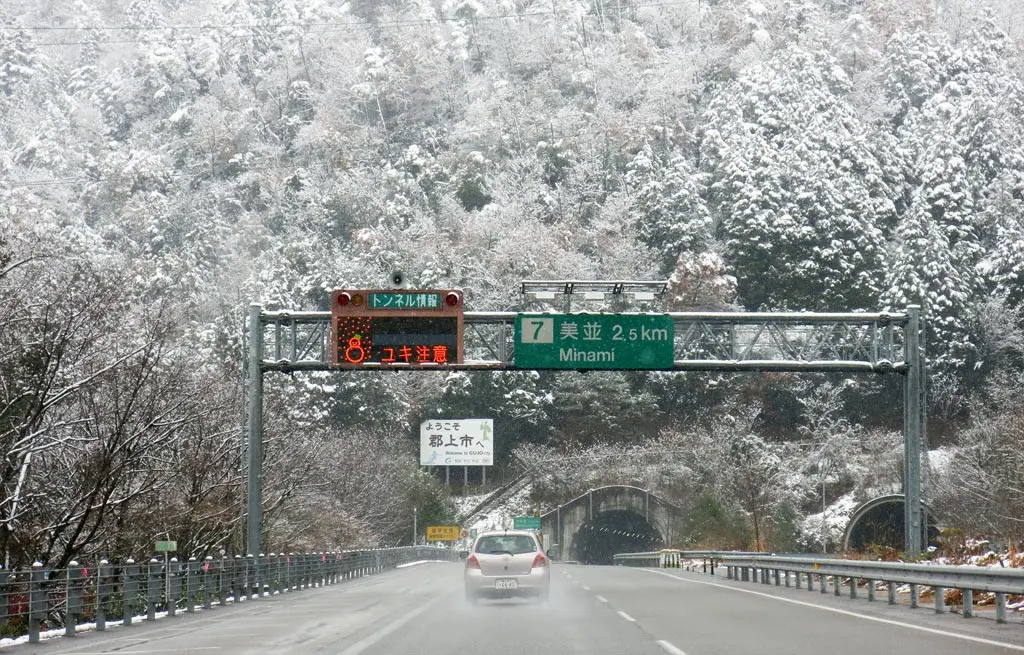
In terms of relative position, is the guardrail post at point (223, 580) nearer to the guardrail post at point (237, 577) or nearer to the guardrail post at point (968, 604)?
the guardrail post at point (237, 577)

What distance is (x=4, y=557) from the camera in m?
23.7

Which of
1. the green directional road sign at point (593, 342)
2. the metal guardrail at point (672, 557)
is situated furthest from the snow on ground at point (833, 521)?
the green directional road sign at point (593, 342)

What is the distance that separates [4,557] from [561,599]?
10347 mm

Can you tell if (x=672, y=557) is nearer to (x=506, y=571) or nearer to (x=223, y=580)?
(x=223, y=580)

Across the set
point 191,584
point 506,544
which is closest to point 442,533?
point 191,584

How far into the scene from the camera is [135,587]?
24359 millimetres

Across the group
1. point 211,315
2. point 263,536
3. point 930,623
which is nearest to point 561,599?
point 930,623

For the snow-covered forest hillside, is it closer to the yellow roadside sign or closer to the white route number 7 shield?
the yellow roadside sign

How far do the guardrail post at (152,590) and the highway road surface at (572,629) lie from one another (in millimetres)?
681

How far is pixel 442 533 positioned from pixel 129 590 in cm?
6764

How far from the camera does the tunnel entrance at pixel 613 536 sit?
315 feet

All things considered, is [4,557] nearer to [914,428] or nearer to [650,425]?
[914,428]

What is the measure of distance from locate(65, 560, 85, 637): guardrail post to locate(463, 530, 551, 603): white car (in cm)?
728

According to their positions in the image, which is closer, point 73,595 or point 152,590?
point 73,595
